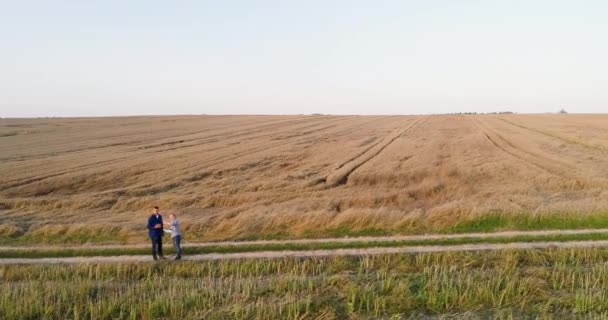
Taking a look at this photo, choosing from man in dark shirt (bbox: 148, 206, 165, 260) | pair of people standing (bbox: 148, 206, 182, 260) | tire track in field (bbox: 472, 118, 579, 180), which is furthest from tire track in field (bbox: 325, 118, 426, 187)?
man in dark shirt (bbox: 148, 206, 165, 260)

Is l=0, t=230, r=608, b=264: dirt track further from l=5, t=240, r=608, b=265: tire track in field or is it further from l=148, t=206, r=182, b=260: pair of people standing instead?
l=148, t=206, r=182, b=260: pair of people standing

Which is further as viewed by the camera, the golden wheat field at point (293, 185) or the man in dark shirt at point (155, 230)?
the golden wheat field at point (293, 185)

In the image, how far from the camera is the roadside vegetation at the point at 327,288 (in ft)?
46.6

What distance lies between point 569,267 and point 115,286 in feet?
45.7

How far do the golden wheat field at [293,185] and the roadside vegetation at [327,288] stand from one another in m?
5.40

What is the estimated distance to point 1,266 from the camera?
1870cm

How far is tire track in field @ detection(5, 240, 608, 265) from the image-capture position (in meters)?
19.0

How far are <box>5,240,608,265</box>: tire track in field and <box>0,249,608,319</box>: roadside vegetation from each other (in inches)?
20.4

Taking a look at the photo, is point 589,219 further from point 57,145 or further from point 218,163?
point 57,145

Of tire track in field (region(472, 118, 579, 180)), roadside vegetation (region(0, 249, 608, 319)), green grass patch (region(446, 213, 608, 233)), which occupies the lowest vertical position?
roadside vegetation (region(0, 249, 608, 319))

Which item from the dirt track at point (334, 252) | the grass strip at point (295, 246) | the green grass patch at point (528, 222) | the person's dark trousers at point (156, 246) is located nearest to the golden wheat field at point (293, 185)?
the green grass patch at point (528, 222)

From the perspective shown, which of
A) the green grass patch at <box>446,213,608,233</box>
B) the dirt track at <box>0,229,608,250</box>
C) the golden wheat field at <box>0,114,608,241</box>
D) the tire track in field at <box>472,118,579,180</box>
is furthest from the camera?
the tire track in field at <box>472,118,579,180</box>

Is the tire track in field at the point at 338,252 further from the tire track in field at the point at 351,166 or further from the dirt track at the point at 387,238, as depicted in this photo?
the tire track in field at the point at 351,166

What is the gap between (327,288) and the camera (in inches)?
630
